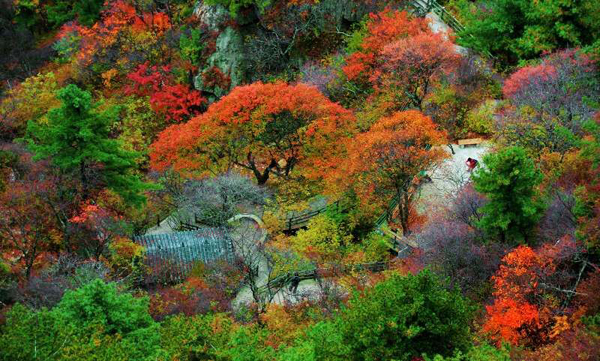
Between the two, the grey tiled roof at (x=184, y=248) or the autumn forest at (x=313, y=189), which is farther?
the grey tiled roof at (x=184, y=248)

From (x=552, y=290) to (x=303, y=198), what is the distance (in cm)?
1606

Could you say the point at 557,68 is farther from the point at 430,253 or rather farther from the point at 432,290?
the point at 432,290

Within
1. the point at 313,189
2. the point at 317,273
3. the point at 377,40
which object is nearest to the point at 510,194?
the point at 317,273

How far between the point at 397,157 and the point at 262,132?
8406 millimetres

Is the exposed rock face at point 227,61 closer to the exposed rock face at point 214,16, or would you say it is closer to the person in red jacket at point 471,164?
the exposed rock face at point 214,16

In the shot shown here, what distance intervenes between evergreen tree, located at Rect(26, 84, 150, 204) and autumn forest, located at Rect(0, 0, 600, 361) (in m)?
0.10

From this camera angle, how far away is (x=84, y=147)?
28391mm

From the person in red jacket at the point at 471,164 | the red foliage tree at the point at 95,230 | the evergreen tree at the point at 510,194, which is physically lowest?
the person in red jacket at the point at 471,164

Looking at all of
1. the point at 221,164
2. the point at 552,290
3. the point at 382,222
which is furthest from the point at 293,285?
the point at 552,290

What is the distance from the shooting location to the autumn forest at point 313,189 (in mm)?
18375

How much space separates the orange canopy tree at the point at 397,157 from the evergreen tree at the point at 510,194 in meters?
5.91

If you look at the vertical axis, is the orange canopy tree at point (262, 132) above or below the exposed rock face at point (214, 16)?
below

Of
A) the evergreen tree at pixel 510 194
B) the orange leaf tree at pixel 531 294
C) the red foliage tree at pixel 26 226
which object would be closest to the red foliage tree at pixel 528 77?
the evergreen tree at pixel 510 194

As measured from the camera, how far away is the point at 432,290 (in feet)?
57.6
